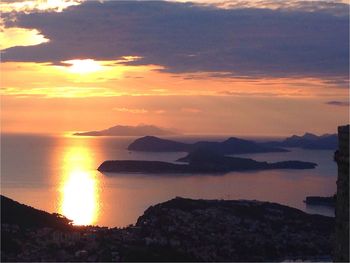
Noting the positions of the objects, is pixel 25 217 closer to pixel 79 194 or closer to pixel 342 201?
pixel 342 201

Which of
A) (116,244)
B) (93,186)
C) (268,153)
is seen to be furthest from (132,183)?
(268,153)

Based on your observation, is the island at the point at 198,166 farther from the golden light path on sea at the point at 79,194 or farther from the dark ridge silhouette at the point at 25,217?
the dark ridge silhouette at the point at 25,217

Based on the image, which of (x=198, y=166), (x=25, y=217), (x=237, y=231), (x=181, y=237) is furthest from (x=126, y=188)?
(x=181, y=237)

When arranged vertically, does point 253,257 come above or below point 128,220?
above

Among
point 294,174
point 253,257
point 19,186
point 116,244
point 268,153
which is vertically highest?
point 116,244

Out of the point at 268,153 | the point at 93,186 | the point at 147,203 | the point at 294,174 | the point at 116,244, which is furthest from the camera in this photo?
the point at 268,153

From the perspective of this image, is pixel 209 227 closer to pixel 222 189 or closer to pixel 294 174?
pixel 222 189

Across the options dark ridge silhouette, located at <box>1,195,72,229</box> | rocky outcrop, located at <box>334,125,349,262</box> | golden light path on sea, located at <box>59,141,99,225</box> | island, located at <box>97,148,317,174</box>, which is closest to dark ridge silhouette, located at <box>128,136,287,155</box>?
island, located at <box>97,148,317,174</box>

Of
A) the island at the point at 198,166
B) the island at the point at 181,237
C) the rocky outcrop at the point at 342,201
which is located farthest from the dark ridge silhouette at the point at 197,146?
the rocky outcrop at the point at 342,201
